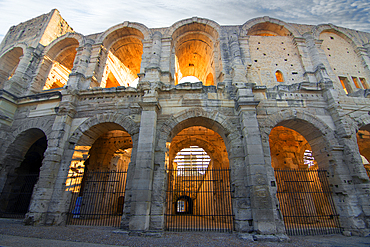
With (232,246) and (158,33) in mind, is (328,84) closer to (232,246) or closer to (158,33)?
(232,246)

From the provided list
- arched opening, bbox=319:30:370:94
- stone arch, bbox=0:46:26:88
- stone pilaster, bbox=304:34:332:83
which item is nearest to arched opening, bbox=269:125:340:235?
stone pilaster, bbox=304:34:332:83

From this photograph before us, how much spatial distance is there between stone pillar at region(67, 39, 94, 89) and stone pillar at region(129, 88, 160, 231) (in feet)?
13.1

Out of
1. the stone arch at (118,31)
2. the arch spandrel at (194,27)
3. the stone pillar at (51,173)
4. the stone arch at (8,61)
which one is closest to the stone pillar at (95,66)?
the stone arch at (118,31)

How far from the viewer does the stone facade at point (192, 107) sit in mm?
6379

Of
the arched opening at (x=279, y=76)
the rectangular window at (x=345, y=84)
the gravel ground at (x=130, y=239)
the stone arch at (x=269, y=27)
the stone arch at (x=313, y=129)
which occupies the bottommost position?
the gravel ground at (x=130, y=239)

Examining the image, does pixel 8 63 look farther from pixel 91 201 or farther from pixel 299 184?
pixel 299 184

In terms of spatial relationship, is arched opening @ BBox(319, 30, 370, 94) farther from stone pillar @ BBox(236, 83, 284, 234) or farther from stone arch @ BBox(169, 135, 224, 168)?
stone arch @ BBox(169, 135, 224, 168)

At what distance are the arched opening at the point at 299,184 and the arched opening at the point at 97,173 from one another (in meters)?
7.71

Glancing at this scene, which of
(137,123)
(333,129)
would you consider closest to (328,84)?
(333,129)

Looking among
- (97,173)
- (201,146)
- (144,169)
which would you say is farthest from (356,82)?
(97,173)

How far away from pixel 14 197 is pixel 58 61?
8.23 metres

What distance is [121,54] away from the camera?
1191 cm

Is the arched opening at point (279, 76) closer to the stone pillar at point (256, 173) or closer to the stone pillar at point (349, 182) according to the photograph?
the stone pillar at point (349, 182)

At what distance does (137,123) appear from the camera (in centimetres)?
764
